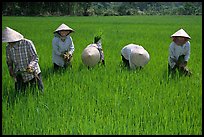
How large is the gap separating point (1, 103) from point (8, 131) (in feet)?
1.95

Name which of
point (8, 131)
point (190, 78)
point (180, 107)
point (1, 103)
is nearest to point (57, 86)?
point (1, 103)

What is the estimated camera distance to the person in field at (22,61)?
12.0 feet

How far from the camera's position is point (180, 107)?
3277 mm

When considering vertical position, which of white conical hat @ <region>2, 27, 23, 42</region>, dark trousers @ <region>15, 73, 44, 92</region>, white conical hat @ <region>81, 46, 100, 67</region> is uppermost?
white conical hat @ <region>2, 27, 23, 42</region>

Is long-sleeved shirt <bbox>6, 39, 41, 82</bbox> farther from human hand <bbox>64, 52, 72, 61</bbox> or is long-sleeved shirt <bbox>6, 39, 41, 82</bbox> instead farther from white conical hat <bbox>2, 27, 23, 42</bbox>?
human hand <bbox>64, 52, 72, 61</bbox>

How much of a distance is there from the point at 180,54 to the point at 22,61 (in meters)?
2.15

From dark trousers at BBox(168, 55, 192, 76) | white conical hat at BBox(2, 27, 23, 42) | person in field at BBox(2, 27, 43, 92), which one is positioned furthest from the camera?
dark trousers at BBox(168, 55, 192, 76)

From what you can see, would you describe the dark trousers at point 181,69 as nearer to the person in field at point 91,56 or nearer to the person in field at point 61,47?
the person in field at point 91,56

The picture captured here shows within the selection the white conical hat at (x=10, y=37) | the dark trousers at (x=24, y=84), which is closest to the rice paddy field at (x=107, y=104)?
the dark trousers at (x=24, y=84)

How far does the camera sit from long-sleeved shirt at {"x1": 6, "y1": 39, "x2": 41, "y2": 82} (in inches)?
144

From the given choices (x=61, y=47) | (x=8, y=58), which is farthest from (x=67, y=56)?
(x=8, y=58)

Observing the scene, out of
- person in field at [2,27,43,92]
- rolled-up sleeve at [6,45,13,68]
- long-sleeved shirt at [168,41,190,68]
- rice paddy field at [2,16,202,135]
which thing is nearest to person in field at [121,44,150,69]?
rice paddy field at [2,16,202,135]

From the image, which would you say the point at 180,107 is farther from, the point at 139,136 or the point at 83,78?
the point at 83,78

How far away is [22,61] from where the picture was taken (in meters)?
3.71
